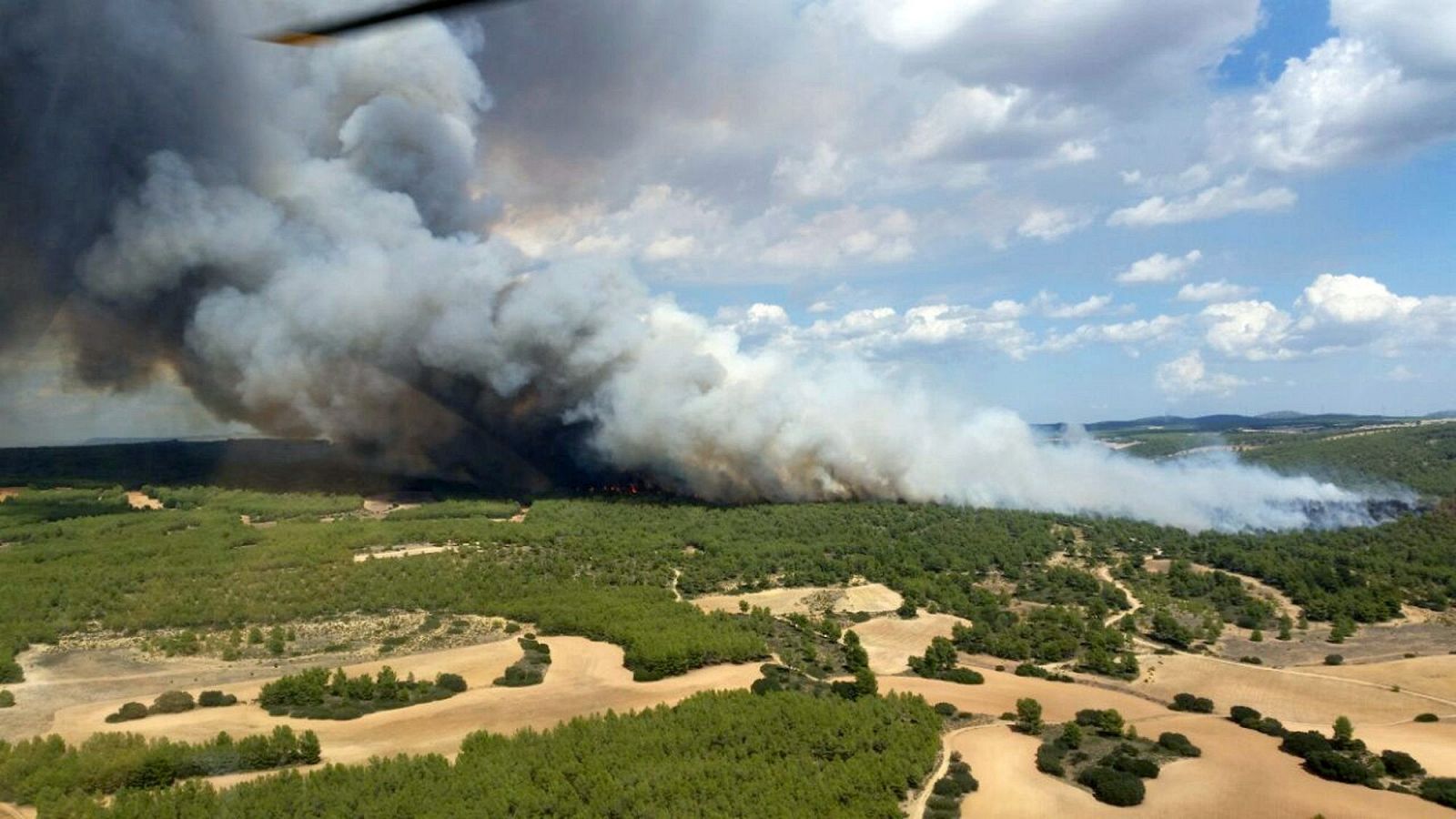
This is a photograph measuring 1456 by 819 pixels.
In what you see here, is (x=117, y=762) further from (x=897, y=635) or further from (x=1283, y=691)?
(x=1283, y=691)

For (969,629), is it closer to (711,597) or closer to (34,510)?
(711,597)

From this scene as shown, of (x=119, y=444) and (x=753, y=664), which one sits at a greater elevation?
(x=119, y=444)

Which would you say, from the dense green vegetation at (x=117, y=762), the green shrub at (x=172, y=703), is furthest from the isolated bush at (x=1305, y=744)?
the green shrub at (x=172, y=703)

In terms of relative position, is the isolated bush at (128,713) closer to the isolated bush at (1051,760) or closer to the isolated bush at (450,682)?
the isolated bush at (450,682)

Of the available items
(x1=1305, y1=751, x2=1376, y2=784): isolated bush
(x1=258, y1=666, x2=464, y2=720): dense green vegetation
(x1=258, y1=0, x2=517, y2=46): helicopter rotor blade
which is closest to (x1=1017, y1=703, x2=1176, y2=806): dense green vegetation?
(x1=1305, y1=751, x2=1376, y2=784): isolated bush

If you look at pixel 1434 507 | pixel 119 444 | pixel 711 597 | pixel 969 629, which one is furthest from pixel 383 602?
pixel 1434 507

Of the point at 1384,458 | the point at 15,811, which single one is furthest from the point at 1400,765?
the point at 1384,458
